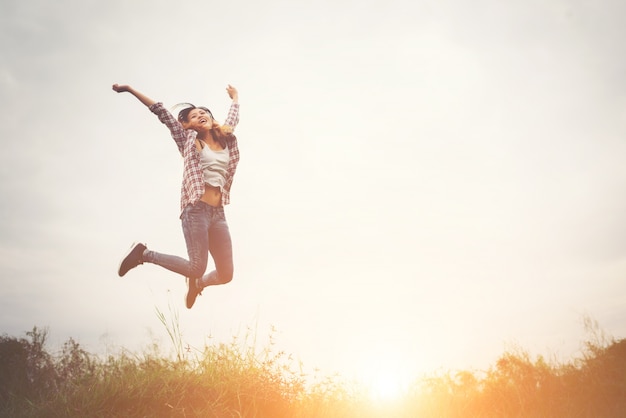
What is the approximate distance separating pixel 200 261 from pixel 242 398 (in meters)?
1.61

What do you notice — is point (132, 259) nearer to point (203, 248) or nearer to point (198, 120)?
point (203, 248)

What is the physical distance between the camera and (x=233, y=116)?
214 inches

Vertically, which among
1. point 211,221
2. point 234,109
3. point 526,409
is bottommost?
point 526,409

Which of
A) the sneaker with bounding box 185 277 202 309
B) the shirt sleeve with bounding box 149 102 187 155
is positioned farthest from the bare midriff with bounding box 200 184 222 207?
the sneaker with bounding box 185 277 202 309

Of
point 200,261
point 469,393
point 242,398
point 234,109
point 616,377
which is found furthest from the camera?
point 616,377

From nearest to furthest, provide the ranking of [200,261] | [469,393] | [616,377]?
[200,261], [469,393], [616,377]

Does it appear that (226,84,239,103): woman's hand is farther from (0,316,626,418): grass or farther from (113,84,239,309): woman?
(0,316,626,418): grass

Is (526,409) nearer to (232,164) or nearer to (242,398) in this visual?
(242,398)

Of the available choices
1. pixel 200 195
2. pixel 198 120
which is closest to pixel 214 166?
pixel 200 195

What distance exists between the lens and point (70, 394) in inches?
154

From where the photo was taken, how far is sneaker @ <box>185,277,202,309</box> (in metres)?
5.29

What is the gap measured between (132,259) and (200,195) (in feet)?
4.23

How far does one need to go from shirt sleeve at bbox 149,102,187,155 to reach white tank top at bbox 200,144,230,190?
11.4 inches

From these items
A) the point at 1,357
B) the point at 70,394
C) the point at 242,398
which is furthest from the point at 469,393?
the point at 1,357
